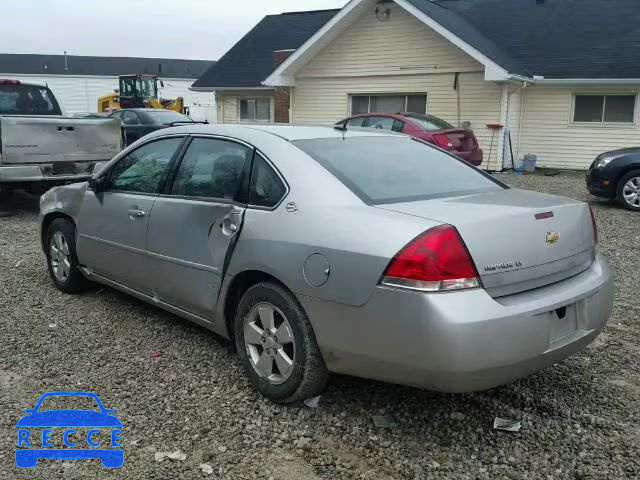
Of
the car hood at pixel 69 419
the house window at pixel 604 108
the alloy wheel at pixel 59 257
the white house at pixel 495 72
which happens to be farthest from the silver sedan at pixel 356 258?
the house window at pixel 604 108

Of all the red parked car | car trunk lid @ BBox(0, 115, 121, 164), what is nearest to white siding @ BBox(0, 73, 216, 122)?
the red parked car

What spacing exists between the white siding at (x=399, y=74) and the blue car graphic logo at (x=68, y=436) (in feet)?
49.1

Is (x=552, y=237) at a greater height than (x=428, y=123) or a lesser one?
lesser

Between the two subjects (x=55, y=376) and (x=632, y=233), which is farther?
(x=632, y=233)

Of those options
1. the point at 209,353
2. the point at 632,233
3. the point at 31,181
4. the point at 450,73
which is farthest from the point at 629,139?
the point at 209,353

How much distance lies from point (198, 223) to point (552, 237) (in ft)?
6.75

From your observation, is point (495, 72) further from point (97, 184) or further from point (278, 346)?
point (278, 346)

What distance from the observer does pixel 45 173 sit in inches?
360

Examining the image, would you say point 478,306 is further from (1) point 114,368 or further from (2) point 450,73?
(2) point 450,73

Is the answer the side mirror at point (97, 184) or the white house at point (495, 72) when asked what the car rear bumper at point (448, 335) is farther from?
the white house at point (495, 72)

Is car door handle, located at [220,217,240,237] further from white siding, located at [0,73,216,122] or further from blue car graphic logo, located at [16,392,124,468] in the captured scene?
white siding, located at [0,73,216,122]

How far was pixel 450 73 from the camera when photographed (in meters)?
17.0

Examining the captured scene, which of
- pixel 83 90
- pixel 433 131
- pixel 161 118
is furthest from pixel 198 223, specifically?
pixel 83 90

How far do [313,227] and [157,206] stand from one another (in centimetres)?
153
